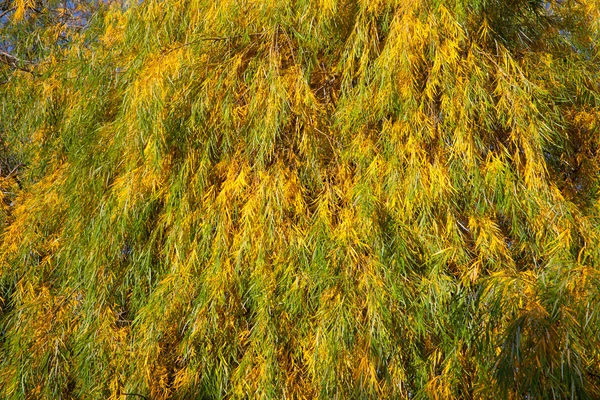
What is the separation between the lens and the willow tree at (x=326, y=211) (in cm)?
223

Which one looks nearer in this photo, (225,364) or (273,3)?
(225,364)

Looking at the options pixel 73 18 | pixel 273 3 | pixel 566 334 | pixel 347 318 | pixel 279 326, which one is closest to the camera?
pixel 566 334

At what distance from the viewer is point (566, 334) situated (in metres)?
1.86

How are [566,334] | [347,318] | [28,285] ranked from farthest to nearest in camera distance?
[28,285]
[347,318]
[566,334]

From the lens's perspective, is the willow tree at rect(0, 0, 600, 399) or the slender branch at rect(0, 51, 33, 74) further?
the slender branch at rect(0, 51, 33, 74)

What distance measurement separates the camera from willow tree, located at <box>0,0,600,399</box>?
2.23 m

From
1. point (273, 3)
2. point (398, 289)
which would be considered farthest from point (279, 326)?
point (273, 3)

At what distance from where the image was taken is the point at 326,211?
2.46m

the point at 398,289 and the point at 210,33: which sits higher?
the point at 210,33

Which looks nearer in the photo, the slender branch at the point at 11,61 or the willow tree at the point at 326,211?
the willow tree at the point at 326,211

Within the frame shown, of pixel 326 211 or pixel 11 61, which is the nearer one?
pixel 326 211

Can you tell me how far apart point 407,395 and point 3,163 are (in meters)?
3.18

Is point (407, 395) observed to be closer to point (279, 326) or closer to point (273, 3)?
point (279, 326)

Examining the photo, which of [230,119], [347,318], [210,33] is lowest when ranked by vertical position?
[347,318]
